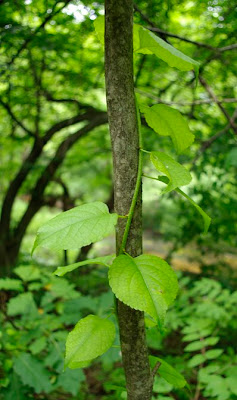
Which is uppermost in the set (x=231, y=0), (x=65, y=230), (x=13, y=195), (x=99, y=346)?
(x=231, y=0)

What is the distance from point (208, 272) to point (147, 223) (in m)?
2.68

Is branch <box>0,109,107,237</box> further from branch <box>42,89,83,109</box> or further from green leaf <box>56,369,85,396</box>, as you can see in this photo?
green leaf <box>56,369,85,396</box>

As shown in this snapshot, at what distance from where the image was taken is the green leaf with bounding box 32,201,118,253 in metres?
0.60

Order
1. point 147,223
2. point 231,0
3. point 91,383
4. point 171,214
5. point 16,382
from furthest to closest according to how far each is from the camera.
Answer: point 147,223
point 171,214
point 91,383
point 231,0
point 16,382

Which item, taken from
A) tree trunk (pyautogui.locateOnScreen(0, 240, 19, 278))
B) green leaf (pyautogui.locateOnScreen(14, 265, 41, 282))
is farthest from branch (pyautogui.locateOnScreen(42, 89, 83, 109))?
green leaf (pyautogui.locateOnScreen(14, 265, 41, 282))

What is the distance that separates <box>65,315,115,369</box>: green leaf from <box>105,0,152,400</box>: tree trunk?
0.04 meters

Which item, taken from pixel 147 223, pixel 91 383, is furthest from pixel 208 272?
pixel 147 223

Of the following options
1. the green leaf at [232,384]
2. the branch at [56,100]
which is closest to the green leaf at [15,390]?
the green leaf at [232,384]

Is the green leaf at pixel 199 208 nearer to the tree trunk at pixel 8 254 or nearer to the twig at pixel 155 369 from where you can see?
the twig at pixel 155 369

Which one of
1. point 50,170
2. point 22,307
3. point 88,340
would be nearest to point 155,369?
point 88,340

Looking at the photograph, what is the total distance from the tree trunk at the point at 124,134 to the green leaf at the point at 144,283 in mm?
63

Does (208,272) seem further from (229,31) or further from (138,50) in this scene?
(138,50)

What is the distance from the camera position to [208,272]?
432 centimetres

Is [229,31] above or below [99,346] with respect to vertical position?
above
